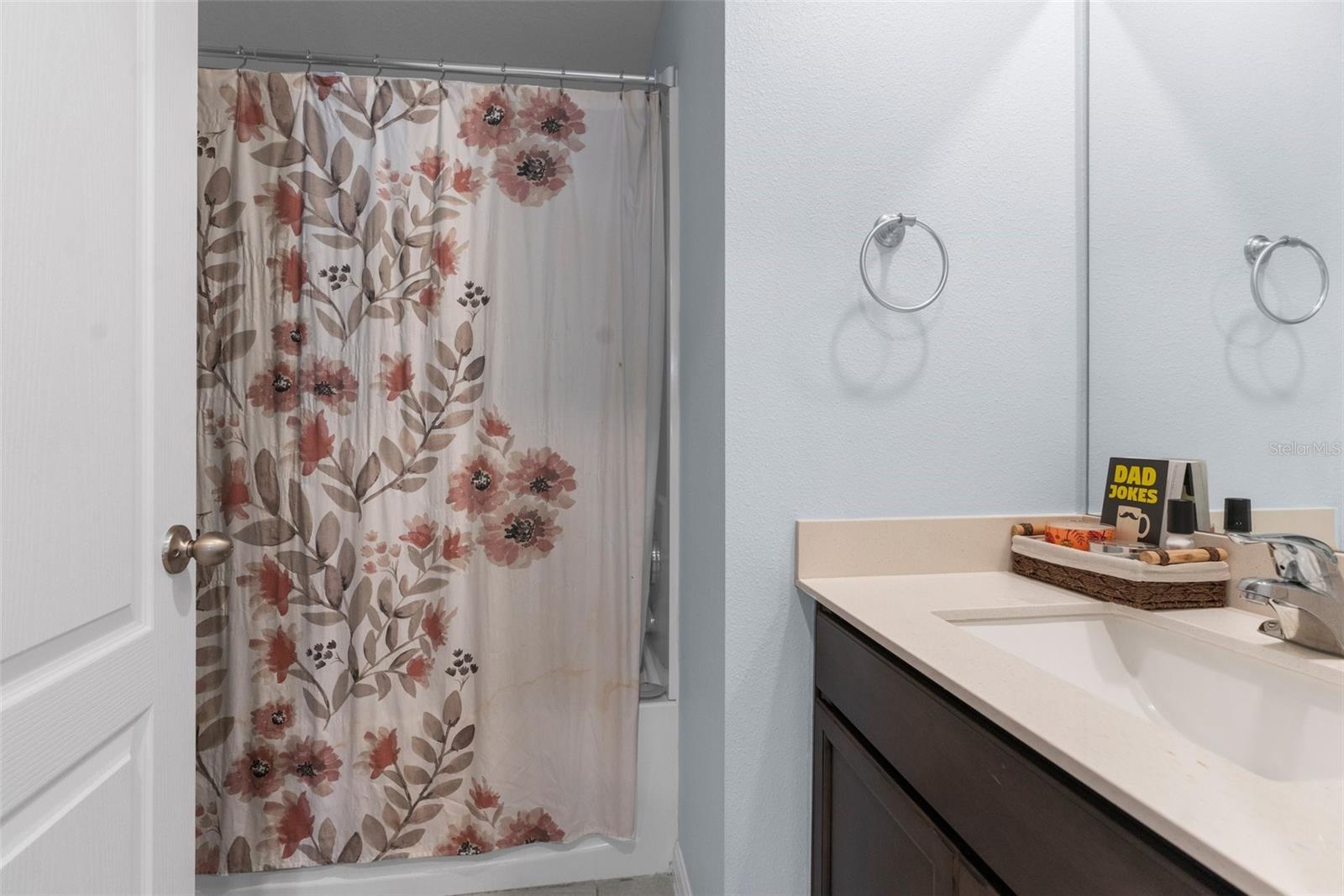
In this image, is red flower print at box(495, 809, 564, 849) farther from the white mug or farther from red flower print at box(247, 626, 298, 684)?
the white mug

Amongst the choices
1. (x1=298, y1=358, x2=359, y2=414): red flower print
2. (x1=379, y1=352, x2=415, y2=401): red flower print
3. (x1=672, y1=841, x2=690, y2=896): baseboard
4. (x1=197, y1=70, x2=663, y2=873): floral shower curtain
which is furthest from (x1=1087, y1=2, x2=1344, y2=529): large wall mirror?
(x1=298, y1=358, x2=359, y2=414): red flower print

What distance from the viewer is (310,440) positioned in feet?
5.40

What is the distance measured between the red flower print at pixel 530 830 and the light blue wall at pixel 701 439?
32cm

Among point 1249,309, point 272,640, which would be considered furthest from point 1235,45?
point 272,640

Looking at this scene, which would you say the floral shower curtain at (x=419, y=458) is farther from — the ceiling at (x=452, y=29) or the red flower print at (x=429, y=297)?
the ceiling at (x=452, y=29)

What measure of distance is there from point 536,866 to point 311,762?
1.94ft

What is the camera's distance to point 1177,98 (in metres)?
1.13

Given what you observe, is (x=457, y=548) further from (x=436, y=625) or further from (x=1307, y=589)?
(x=1307, y=589)

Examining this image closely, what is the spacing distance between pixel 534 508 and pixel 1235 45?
1.53 metres

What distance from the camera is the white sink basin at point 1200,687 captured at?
0.75 metres

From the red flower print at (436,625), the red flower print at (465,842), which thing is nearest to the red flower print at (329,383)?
the red flower print at (436,625)

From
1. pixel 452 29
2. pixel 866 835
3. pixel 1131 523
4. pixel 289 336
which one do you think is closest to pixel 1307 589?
pixel 1131 523

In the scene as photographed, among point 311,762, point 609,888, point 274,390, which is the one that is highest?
point 274,390

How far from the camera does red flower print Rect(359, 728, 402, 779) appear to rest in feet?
5.49
